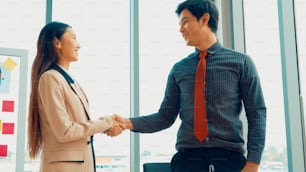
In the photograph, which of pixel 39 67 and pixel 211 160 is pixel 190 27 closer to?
pixel 211 160

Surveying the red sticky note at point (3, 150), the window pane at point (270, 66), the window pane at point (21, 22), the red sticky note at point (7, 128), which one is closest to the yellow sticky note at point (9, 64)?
the window pane at point (21, 22)

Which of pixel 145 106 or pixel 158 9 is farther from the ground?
pixel 158 9

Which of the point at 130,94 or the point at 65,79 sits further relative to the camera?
the point at 130,94

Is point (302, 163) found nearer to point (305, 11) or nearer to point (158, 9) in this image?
point (305, 11)

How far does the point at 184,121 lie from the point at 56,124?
2.12 ft

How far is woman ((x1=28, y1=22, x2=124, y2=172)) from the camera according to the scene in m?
1.66

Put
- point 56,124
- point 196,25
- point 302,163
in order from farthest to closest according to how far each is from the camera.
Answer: point 302,163
point 196,25
point 56,124

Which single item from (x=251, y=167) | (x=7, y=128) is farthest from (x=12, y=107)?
(x=251, y=167)

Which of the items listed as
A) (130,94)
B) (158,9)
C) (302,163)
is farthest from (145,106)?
(302,163)

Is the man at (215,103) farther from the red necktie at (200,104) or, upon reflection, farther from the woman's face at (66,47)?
the woman's face at (66,47)

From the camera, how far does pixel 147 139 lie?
3.22 m

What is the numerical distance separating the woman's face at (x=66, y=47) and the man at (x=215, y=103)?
1.98 ft

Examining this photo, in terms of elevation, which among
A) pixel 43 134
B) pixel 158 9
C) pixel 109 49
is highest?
pixel 158 9

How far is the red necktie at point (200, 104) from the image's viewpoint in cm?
163
